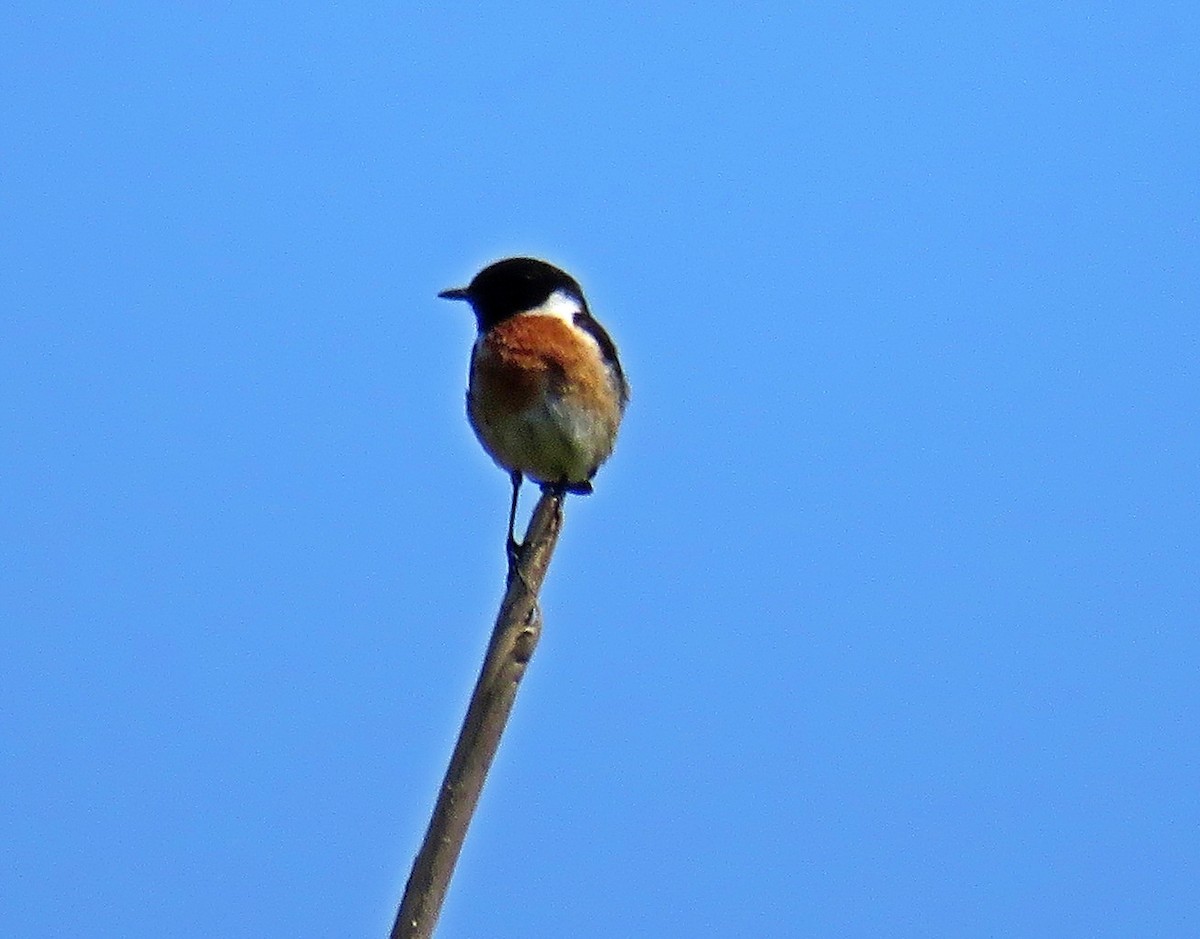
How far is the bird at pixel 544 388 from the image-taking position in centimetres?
497

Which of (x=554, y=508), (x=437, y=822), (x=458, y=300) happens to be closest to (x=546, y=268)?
(x=458, y=300)

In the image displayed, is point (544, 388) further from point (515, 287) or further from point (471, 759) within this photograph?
point (471, 759)

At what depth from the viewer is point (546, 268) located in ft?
17.6

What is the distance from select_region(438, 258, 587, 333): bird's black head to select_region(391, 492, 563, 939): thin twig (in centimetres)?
195

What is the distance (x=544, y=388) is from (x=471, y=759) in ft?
6.49

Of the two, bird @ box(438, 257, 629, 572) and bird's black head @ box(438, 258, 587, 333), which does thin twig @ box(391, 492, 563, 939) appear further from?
bird's black head @ box(438, 258, 587, 333)

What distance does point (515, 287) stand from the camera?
5.38 metres

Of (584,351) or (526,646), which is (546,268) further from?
(526,646)

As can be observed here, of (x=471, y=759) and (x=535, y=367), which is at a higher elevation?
(x=535, y=367)

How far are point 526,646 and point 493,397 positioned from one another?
5.73 ft

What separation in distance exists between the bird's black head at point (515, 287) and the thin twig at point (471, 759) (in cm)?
195

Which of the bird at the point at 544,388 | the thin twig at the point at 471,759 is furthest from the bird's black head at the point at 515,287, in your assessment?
the thin twig at the point at 471,759

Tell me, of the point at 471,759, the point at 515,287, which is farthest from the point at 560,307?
the point at 471,759

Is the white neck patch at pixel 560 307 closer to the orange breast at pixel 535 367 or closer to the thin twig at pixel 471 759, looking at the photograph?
the orange breast at pixel 535 367
